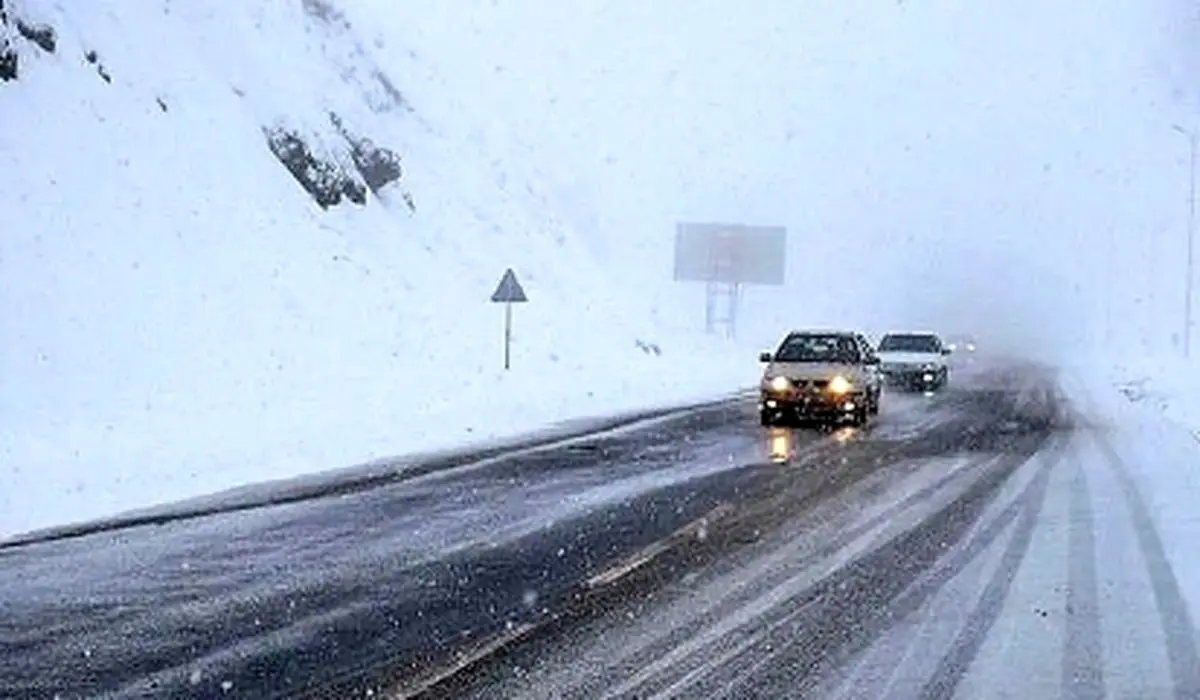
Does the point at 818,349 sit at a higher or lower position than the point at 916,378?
higher

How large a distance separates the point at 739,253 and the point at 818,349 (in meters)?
57.8

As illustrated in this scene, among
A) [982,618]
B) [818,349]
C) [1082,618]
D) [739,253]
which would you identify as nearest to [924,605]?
[982,618]

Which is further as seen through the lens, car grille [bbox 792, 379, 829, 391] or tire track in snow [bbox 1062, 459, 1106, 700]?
car grille [bbox 792, 379, 829, 391]

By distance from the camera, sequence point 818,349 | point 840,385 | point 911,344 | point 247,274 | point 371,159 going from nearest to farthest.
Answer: point 840,385, point 818,349, point 247,274, point 911,344, point 371,159

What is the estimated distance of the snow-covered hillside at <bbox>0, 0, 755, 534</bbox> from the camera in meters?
20.9

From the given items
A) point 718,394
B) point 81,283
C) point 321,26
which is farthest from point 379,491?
point 321,26

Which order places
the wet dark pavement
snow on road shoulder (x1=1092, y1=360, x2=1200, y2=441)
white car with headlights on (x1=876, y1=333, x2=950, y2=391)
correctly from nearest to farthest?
the wet dark pavement
snow on road shoulder (x1=1092, y1=360, x2=1200, y2=441)
white car with headlights on (x1=876, y1=333, x2=950, y2=391)

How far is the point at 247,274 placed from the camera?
34656mm

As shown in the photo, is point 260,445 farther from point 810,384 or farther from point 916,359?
point 916,359

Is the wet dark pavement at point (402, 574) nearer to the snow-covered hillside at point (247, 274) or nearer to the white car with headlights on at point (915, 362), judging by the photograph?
the snow-covered hillside at point (247, 274)

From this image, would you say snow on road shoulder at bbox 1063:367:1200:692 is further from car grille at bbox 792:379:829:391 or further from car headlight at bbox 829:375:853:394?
car grille at bbox 792:379:829:391

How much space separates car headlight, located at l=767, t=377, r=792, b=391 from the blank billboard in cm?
5884

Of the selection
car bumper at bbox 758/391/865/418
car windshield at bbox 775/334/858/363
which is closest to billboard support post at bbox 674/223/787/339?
car windshield at bbox 775/334/858/363

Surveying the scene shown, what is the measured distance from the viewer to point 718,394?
37312 mm
